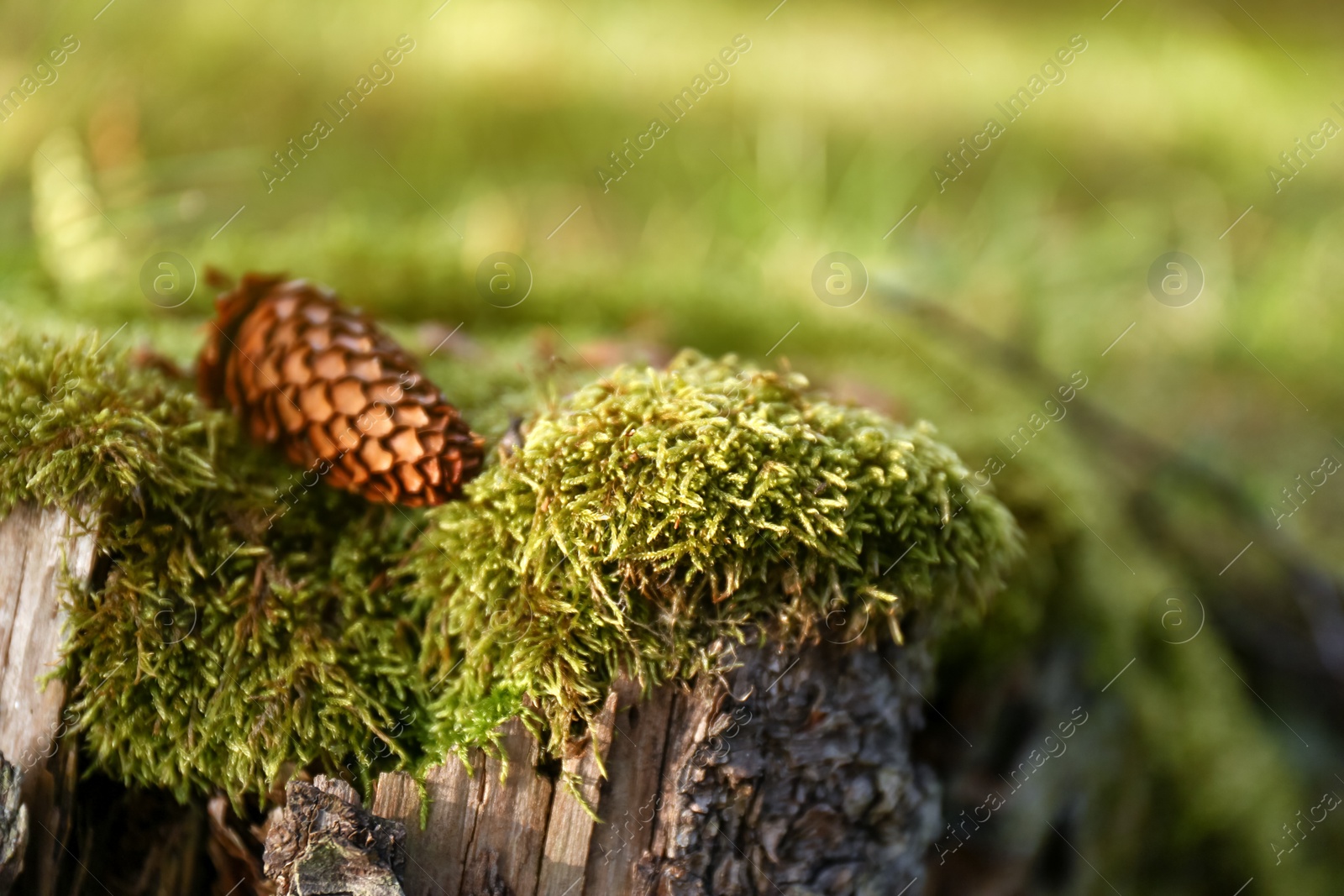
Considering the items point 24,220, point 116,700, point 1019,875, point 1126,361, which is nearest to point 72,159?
point 24,220

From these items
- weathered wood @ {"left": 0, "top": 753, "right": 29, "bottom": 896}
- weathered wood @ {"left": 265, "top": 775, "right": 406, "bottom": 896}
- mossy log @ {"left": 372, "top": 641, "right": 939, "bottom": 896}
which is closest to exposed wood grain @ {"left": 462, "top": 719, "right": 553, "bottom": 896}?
mossy log @ {"left": 372, "top": 641, "right": 939, "bottom": 896}

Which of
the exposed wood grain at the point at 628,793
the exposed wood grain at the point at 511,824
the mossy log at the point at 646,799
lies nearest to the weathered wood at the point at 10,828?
the mossy log at the point at 646,799

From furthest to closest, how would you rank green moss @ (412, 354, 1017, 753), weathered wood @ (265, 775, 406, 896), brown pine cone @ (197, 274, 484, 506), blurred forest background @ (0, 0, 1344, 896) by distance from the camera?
blurred forest background @ (0, 0, 1344, 896), brown pine cone @ (197, 274, 484, 506), green moss @ (412, 354, 1017, 753), weathered wood @ (265, 775, 406, 896)

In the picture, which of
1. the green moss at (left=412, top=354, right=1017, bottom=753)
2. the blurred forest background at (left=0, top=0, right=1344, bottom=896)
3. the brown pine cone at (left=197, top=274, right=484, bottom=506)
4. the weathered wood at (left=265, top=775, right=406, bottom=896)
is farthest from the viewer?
the blurred forest background at (left=0, top=0, right=1344, bottom=896)

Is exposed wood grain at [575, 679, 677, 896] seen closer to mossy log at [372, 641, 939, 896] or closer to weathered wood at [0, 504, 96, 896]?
mossy log at [372, 641, 939, 896]

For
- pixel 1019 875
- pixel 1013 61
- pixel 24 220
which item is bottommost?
pixel 1019 875

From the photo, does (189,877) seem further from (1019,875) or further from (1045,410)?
(1045,410)
